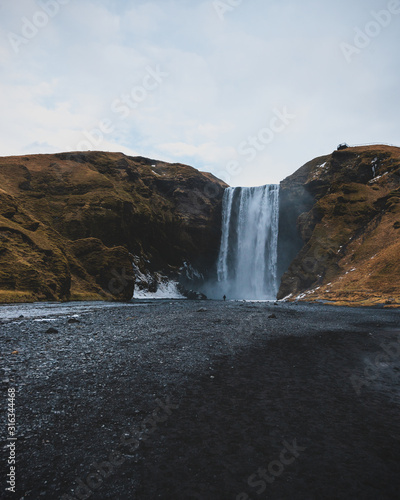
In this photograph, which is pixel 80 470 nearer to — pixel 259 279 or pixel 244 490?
pixel 244 490

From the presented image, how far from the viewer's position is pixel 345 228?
6359cm

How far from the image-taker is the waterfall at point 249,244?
3125 inches

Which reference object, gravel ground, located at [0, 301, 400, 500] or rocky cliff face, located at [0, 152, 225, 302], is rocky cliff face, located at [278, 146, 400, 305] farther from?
gravel ground, located at [0, 301, 400, 500]

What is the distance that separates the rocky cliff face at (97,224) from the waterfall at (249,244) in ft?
18.0

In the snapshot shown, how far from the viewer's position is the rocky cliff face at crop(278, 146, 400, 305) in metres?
45.6

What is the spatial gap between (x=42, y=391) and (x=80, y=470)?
309 cm

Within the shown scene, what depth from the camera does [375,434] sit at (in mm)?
5070

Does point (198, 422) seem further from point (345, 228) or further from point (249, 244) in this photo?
point (249, 244)

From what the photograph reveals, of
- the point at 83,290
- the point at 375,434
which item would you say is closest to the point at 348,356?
the point at 375,434

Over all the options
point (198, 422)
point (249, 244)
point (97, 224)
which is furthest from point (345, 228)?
point (198, 422)

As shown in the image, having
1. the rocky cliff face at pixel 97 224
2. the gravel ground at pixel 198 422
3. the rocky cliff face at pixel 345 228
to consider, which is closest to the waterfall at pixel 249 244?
the rocky cliff face at pixel 345 228

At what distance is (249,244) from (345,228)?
1072 inches

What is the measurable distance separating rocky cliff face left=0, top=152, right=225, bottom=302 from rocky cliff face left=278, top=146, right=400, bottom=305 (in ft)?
90.1

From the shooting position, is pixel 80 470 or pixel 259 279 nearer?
pixel 80 470
